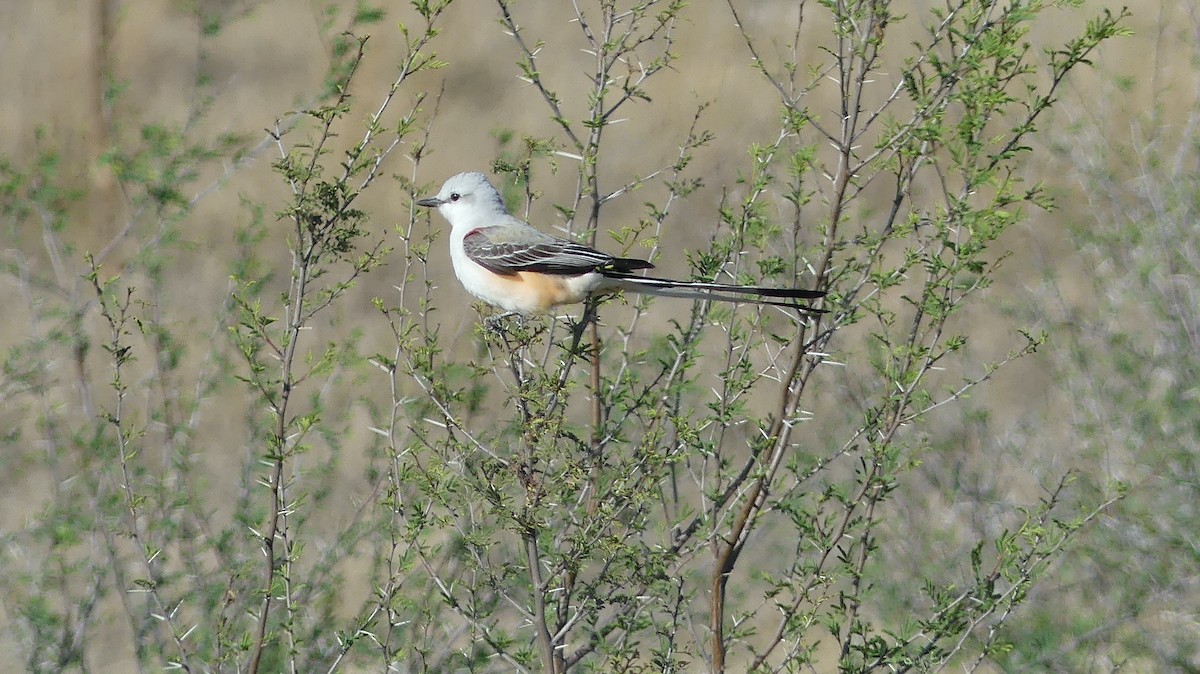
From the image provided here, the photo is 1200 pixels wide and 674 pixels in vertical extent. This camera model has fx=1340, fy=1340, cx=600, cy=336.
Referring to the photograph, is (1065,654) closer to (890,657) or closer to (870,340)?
(870,340)

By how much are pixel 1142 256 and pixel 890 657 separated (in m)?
2.66

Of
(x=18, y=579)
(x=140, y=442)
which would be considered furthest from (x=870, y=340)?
(x=140, y=442)

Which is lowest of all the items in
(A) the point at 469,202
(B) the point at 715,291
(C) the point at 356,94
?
(B) the point at 715,291

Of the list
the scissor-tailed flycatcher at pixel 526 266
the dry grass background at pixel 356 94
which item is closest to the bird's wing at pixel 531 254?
the scissor-tailed flycatcher at pixel 526 266

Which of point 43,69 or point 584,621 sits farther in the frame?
point 43,69

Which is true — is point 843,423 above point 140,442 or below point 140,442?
below

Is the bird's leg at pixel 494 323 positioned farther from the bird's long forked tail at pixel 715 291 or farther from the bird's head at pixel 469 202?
the bird's head at pixel 469 202

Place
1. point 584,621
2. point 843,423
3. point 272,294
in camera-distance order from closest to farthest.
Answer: point 584,621 < point 843,423 < point 272,294

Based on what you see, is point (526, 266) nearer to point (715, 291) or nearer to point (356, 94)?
point (715, 291)

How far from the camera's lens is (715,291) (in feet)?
10.9

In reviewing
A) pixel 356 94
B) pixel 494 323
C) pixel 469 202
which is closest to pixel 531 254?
pixel 494 323

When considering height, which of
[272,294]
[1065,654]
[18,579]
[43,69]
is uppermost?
[43,69]

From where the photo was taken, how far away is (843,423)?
6.49m

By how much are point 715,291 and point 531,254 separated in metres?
0.65
